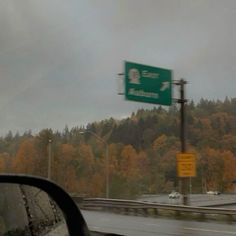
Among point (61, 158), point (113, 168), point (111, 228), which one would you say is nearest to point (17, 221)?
point (111, 228)

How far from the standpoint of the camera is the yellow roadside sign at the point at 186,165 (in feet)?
94.5

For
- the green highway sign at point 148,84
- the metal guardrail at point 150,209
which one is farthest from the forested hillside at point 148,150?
the green highway sign at point 148,84

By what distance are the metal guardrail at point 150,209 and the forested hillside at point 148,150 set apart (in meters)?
15.1

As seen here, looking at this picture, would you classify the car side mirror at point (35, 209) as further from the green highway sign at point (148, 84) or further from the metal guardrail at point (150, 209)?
the green highway sign at point (148, 84)

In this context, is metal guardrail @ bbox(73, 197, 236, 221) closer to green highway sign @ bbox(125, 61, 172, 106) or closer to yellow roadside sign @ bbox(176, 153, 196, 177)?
yellow roadside sign @ bbox(176, 153, 196, 177)

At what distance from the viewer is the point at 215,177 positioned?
63688mm

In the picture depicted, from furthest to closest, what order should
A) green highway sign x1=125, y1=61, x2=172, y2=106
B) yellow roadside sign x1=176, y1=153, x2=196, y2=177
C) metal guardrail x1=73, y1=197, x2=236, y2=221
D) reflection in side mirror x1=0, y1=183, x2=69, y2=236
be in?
1. green highway sign x1=125, y1=61, x2=172, y2=106
2. yellow roadside sign x1=176, y1=153, x2=196, y2=177
3. metal guardrail x1=73, y1=197, x2=236, y2=221
4. reflection in side mirror x1=0, y1=183, x2=69, y2=236

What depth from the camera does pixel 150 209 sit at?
29.8 metres

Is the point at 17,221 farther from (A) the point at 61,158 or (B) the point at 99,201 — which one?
(A) the point at 61,158

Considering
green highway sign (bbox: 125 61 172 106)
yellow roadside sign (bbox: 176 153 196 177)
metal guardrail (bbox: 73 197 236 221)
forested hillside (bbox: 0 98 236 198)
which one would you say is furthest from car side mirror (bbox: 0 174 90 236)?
forested hillside (bbox: 0 98 236 198)

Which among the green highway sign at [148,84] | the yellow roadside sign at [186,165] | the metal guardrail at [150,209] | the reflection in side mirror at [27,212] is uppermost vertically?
the green highway sign at [148,84]

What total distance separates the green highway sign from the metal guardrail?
5.07 metres

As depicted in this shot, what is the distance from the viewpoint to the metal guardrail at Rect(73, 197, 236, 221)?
81.5ft

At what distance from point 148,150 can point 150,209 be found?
4461cm
